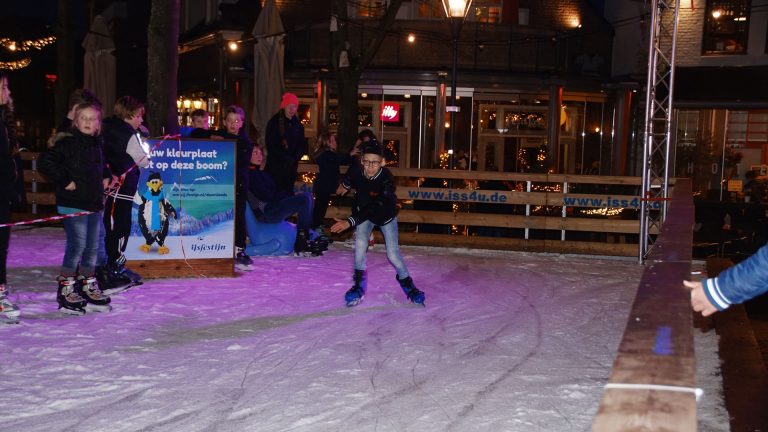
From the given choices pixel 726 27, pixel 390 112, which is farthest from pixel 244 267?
pixel 726 27

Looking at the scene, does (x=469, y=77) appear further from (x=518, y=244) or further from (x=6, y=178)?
(x=6, y=178)

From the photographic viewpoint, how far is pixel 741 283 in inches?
133

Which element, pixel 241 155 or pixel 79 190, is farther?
pixel 241 155

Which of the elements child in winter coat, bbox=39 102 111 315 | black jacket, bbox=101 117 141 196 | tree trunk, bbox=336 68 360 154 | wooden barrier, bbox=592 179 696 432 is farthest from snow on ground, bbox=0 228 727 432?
tree trunk, bbox=336 68 360 154

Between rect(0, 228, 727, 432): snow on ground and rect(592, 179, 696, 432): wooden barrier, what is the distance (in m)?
1.73

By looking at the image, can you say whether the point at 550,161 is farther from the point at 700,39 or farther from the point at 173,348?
the point at 173,348

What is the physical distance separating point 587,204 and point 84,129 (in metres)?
7.81

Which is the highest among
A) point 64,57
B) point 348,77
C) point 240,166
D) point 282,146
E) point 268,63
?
point 64,57

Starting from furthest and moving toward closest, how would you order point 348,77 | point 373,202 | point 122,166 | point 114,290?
point 348,77, point 114,290, point 122,166, point 373,202

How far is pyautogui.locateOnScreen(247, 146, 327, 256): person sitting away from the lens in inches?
413

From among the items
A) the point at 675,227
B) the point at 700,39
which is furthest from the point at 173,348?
the point at 700,39

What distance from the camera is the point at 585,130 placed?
22.2m

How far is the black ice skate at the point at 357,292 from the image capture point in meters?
7.85

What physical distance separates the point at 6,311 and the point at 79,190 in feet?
3.79
